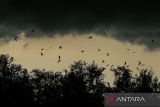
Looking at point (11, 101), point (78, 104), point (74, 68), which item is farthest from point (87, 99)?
point (11, 101)

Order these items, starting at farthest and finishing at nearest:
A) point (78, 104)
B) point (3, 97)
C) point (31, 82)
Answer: point (31, 82) → point (78, 104) → point (3, 97)

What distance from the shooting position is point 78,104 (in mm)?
159125

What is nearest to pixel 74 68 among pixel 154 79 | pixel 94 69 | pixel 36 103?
pixel 94 69

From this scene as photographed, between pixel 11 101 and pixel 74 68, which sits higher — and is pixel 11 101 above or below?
below

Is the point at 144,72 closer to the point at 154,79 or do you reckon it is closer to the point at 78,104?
the point at 154,79

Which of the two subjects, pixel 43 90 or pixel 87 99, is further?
Result: pixel 43 90

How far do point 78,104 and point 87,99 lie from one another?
372 cm

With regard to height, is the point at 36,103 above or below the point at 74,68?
below

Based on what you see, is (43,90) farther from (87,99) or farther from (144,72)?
(144,72)

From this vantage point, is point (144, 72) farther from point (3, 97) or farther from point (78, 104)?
point (3, 97)

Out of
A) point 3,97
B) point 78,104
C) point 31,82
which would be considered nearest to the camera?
point 3,97

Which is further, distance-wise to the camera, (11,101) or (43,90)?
(43,90)

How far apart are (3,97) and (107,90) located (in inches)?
1455

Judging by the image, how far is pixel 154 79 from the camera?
17925 centimetres
